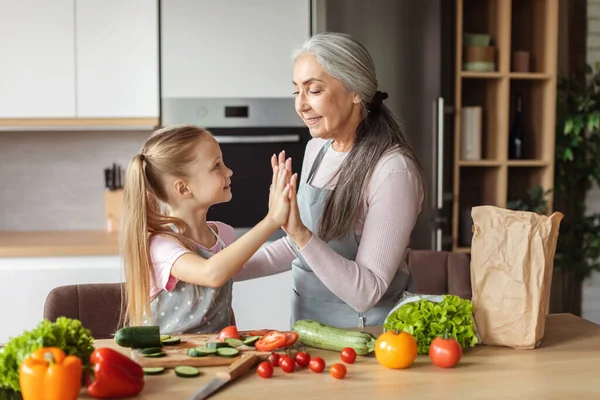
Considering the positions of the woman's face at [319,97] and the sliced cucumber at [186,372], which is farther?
the woman's face at [319,97]

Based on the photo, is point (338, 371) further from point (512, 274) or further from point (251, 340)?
point (512, 274)

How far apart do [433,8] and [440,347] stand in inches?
90.4

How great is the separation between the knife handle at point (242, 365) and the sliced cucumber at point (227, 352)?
3 cm

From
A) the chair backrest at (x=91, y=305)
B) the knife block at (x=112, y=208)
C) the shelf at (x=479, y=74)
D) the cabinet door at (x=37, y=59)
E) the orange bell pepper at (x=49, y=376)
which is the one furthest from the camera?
the knife block at (x=112, y=208)

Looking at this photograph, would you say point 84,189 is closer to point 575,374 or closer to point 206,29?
point 206,29

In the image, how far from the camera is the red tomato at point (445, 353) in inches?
57.4

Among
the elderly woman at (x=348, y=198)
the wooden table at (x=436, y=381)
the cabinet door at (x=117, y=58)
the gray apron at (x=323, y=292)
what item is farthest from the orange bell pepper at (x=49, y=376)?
the cabinet door at (x=117, y=58)

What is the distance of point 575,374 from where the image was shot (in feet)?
4.75

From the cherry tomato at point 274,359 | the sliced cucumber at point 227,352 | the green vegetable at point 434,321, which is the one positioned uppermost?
the green vegetable at point 434,321

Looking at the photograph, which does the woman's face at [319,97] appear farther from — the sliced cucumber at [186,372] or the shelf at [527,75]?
the shelf at [527,75]

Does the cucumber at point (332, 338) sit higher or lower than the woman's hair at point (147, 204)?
lower

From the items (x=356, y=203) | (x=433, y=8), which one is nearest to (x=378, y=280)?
(x=356, y=203)

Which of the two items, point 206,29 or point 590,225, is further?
point 590,225

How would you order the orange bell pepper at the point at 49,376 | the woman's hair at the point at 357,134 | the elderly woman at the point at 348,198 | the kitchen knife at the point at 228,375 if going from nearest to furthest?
1. the orange bell pepper at the point at 49,376
2. the kitchen knife at the point at 228,375
3. the elderly woman at the point at 348,198
4. the woman's hair at the point at 357,134
